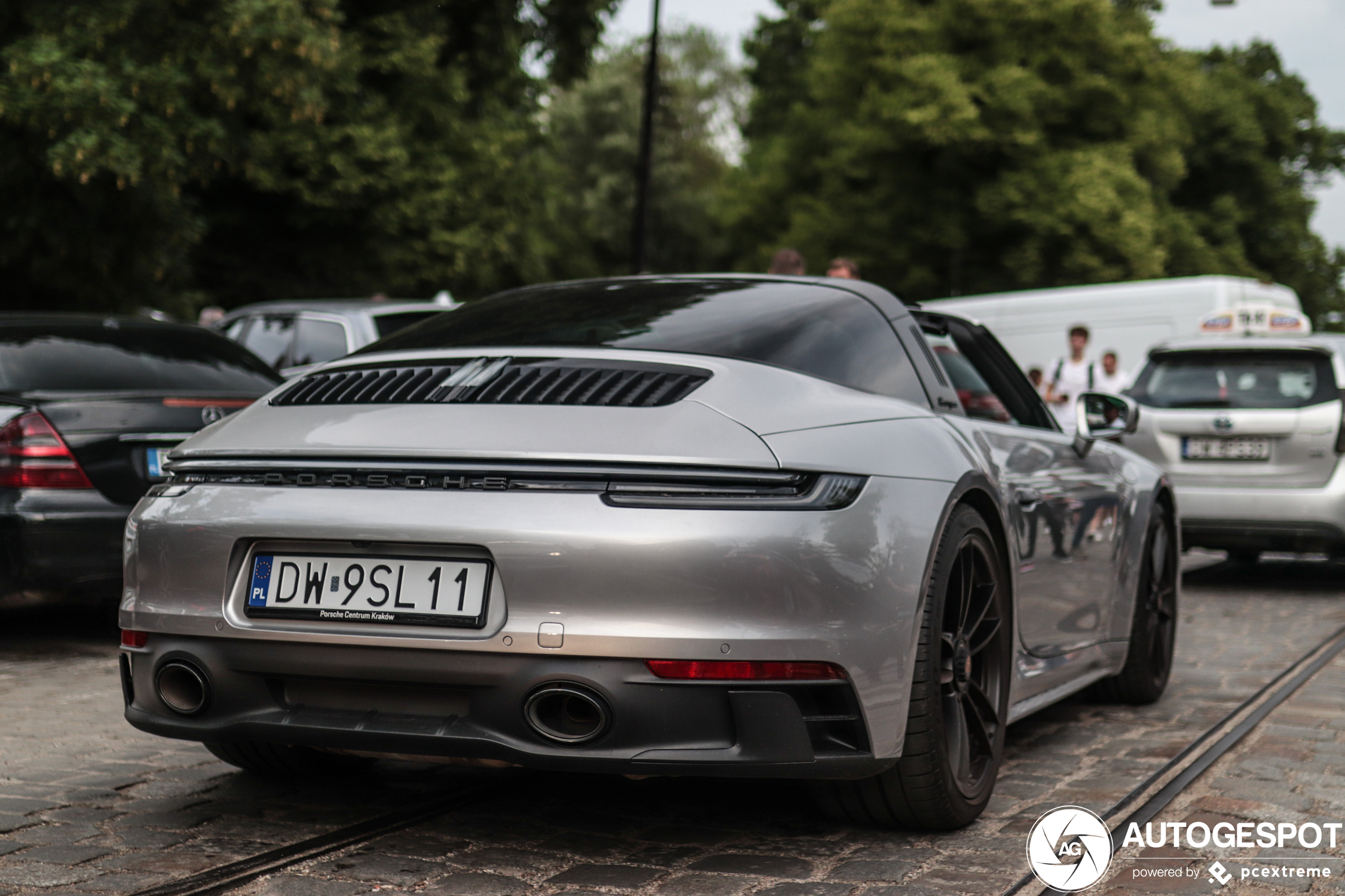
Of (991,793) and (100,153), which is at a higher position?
(100,153)

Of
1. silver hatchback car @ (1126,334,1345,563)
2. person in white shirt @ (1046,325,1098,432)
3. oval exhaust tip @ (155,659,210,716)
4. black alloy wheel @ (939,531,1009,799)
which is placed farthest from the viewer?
person in white shirt @ (1046,325,1098,432)

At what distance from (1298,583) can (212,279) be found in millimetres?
18547

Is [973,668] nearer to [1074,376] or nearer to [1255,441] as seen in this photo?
[1255,441]

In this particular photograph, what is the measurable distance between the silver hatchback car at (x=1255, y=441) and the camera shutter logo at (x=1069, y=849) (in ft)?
22.3

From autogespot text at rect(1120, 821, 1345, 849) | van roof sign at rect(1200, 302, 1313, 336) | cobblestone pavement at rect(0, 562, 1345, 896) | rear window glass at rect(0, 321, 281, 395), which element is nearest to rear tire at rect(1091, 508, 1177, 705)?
cobblestone pavement at rect(0, 562, 1345, 896)

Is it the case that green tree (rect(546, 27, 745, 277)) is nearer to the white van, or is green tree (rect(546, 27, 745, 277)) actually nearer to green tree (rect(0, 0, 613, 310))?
green tree (rect(0, 0, 613, 310))

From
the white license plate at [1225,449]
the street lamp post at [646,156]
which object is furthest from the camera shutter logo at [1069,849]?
the street lamp post at [646,156]

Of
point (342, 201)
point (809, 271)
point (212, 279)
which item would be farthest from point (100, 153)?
point (809, 271)

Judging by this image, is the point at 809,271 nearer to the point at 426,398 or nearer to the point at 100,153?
the point at 100,153

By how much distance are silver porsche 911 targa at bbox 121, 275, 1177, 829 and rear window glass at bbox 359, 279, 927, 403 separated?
2 centimetres

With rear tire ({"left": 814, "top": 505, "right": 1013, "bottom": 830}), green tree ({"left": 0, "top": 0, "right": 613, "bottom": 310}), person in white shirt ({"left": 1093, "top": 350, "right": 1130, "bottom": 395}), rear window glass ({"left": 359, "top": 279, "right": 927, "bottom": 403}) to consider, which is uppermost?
green tree ({"left": 0, "top": 0, "right": 613, "bottom": 310})

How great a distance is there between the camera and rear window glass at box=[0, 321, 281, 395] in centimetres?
660

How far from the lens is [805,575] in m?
3.13

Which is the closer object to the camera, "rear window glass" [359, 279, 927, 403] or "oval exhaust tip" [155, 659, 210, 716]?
"oval exhaust tip" [155, 659, 210, 716]
